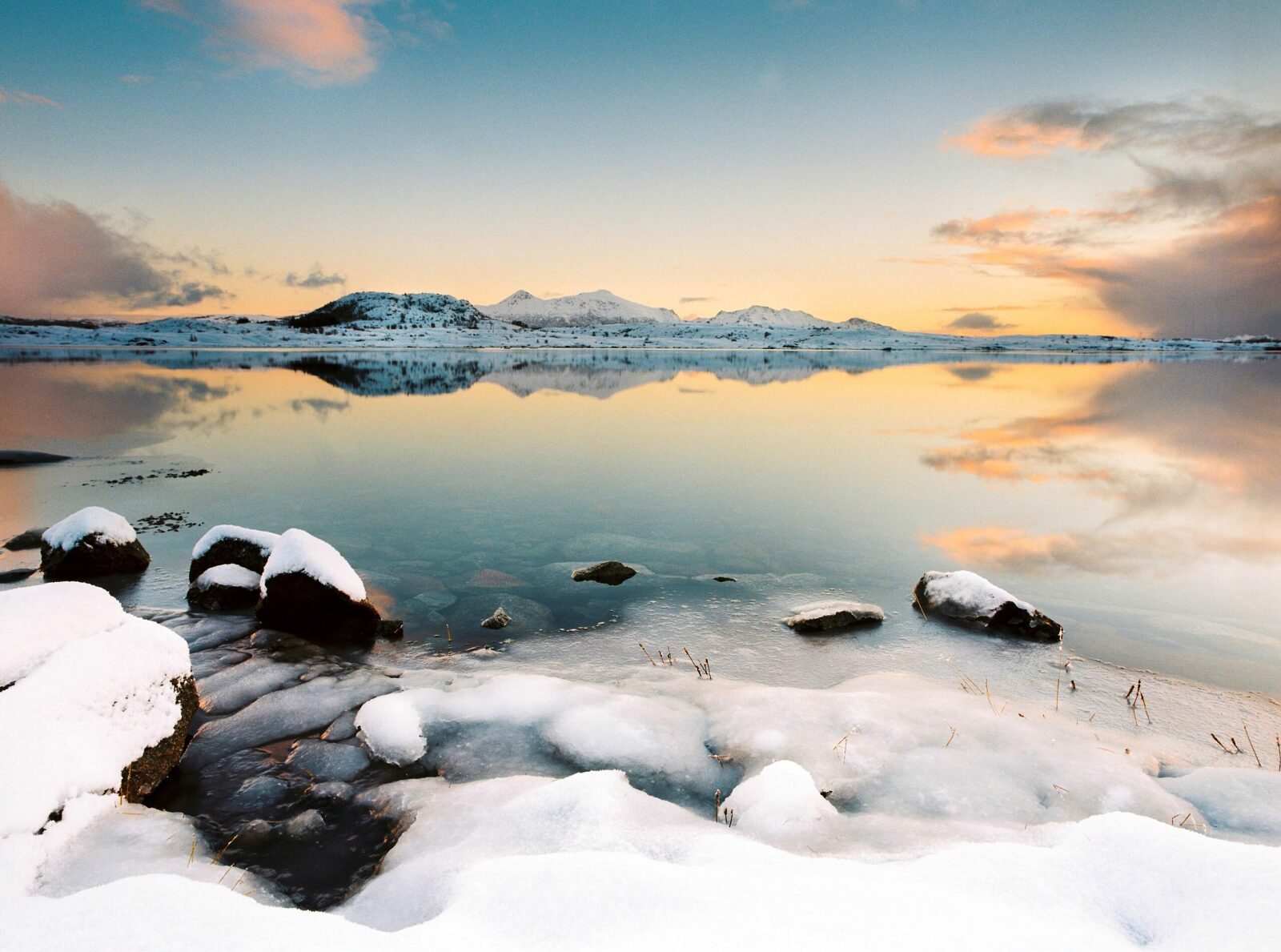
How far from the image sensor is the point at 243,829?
5.10 meters

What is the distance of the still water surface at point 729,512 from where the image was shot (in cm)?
907

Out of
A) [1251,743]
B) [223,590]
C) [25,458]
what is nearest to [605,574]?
[223,590]

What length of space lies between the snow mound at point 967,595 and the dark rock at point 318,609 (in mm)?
8388

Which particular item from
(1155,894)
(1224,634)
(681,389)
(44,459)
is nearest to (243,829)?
(1155,894)

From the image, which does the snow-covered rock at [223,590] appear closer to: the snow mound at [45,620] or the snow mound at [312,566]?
the snow mound at [312,566]

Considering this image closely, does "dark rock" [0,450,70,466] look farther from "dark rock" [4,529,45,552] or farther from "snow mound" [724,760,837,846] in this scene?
"snow mound" [724,760,837,846]

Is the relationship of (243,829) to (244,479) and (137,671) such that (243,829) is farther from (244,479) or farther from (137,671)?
(244,479)

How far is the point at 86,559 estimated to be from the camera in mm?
10664

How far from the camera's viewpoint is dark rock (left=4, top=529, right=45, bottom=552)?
12.1 m

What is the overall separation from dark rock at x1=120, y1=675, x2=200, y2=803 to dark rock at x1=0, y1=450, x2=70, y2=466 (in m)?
18.9

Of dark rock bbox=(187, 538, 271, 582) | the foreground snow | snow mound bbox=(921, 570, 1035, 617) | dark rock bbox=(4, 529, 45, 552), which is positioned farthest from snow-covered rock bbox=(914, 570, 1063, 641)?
dark rock bbox=(4, 529, 45, 552)

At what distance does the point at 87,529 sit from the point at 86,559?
1.62 feet

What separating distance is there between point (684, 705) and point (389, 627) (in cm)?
462

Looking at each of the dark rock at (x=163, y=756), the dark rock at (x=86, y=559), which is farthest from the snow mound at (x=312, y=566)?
the dark rock at (x=86, y=559)
